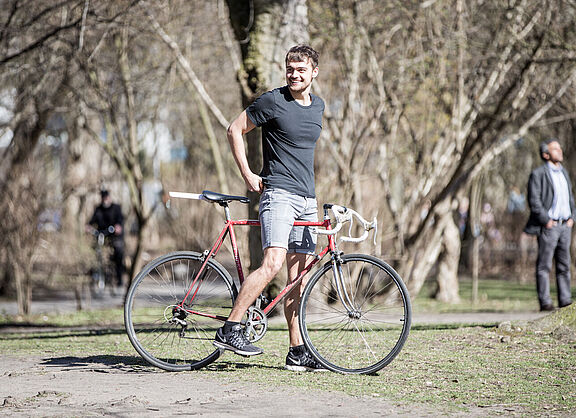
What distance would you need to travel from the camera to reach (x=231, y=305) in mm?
6184

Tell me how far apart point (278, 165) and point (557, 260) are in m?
6.74

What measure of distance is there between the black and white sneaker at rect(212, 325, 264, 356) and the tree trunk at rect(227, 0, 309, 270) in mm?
3839

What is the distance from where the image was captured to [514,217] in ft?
78.8

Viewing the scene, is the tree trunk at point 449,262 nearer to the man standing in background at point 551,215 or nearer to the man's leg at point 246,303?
the man standing in background at point 551,215

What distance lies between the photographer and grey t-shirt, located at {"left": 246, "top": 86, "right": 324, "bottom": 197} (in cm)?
598

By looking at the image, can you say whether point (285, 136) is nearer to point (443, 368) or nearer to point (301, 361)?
point (301, 361)

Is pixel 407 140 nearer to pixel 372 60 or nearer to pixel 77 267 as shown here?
pixel 372 60

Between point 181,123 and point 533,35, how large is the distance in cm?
1626

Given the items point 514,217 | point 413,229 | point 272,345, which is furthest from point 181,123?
point 272,345

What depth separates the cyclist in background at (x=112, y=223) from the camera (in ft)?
61.8

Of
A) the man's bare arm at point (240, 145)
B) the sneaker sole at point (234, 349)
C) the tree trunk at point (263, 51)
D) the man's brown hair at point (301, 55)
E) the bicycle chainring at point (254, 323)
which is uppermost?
the tree trunk at point (263, 51)

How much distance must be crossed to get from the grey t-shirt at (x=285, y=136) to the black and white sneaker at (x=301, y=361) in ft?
3.70

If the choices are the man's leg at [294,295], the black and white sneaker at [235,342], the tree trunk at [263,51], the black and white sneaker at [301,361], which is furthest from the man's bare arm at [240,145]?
the tree trunk at [263,51]

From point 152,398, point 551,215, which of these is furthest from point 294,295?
point 551,215
